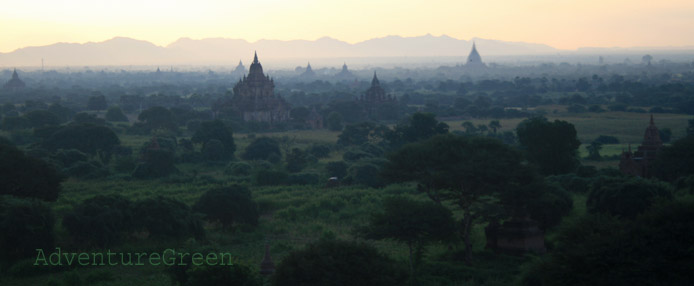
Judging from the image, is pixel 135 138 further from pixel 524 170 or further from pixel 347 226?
pixel 524 170

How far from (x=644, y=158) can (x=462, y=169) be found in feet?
57.9

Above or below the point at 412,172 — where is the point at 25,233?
below

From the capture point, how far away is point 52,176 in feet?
95.1

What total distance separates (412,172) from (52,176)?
1433cm

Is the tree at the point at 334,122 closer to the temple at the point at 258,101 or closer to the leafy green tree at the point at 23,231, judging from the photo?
the temple at the point at 258,101

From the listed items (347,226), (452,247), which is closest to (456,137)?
(452,247)

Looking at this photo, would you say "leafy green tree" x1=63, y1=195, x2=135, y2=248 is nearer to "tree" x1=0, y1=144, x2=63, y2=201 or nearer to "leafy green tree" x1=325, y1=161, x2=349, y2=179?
"tree" x1=0, y1=144, x2=63, y2=201

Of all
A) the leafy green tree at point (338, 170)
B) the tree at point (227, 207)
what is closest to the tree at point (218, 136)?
the leafy green tree at point (338, 170)

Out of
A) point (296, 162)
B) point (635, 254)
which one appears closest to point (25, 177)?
point (296, 162)

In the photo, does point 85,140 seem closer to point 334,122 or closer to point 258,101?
point 334,122

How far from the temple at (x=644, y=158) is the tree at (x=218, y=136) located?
25097 millimetres

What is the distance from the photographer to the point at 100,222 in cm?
2362

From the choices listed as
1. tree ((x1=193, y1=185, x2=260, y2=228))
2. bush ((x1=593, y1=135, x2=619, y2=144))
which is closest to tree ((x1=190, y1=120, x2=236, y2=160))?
tree ((x1=193, y1=185, x2=260, y2=228))

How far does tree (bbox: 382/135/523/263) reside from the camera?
22.7 meters
